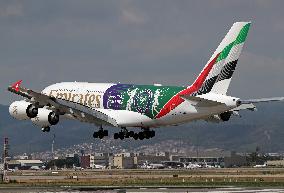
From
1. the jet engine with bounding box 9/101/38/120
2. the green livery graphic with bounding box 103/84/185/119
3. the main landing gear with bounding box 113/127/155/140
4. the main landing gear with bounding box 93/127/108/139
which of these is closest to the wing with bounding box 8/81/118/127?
the jet engine with bounding box 9/101/38/120

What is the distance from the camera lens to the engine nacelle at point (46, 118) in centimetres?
12044

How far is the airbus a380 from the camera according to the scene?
114m

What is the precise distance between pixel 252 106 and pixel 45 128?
30.1 meters

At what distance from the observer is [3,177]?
18650cm

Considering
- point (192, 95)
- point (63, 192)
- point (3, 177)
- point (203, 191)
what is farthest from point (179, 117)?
point (3, 177)

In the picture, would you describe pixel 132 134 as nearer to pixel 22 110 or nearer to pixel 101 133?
pixel 101 133

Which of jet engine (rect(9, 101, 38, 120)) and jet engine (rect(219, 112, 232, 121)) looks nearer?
jet engine (rect(219, 112, 232, 121))

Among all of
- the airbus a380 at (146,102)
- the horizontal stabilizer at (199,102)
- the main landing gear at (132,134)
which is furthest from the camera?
the main landing gear at (132,134)

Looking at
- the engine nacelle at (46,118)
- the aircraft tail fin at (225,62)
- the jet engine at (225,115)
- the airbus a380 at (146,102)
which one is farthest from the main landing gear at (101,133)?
the jet engine at (225,115)

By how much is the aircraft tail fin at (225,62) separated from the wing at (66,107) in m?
15.2

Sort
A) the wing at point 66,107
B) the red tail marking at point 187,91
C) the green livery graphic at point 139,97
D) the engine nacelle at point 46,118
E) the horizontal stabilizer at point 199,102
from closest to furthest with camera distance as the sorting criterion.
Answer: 1. the horizontal stabilizer at point 199,102
2. the red tail marking at point 187,91
3. the wing at point 66,107
4. the green livery graphic at point 139,97
5. the engine nacelle at point 46,118

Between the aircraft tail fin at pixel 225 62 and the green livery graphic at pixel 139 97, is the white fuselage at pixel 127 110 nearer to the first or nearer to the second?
the green livery graphic at pixel 139 97

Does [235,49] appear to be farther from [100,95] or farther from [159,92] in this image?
[100,95]

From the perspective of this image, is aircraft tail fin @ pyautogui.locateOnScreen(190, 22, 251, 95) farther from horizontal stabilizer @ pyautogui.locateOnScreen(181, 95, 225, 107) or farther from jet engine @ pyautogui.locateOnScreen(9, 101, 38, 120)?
jet engine @ pyautogui.locateOnScreen(9, 101, 38, 120)
